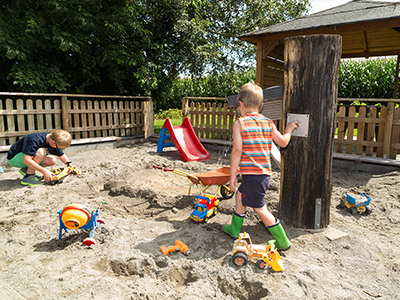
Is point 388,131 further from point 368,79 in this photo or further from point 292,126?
point 368,79

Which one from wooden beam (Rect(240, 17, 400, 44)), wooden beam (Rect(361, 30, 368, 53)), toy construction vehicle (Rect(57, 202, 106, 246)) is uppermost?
wooden beam (Rect(361, 30, 368, 53))

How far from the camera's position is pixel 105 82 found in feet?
32.7

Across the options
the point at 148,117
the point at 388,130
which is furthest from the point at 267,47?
the point at 148,117

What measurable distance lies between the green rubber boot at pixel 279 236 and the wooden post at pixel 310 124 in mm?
511

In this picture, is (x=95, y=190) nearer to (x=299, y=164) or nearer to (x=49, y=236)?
(x=49, y=236)

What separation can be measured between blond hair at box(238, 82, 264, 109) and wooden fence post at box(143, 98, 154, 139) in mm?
7164

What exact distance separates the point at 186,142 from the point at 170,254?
4652mm

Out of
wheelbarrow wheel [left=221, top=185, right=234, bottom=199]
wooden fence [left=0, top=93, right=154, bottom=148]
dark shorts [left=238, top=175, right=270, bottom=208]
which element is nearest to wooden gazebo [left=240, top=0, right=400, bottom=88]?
wooden fence [left=0, top=93, right=154, bottom=148]

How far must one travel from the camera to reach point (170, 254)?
259 cm

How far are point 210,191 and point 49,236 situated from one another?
231 centimetres

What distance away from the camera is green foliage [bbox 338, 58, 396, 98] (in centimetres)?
1592

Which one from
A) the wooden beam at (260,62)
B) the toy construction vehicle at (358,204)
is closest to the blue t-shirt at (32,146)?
the toy construction vehicle at (358,204)

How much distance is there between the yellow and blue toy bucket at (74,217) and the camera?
2.68 metres

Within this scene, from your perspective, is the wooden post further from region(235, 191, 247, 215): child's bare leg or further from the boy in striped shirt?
region(235, 191, 247, 215): child's bare leg
